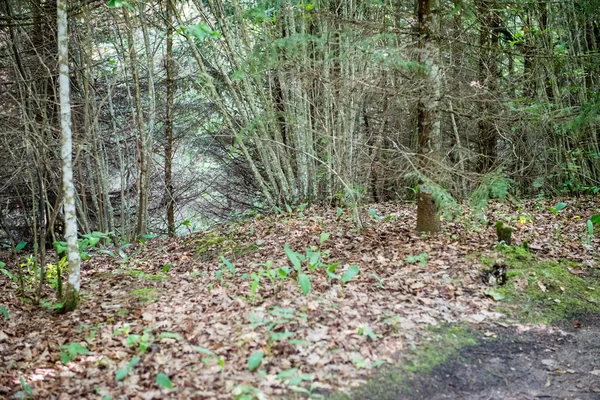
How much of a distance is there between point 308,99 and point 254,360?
5.81 meters

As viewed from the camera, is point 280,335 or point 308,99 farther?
point 308,99

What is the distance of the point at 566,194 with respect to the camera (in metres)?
10.4

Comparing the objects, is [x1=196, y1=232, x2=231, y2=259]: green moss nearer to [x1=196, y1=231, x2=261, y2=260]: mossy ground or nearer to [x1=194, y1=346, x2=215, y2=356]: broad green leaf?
[x1=196, y1=231, x2=261, y2=260]: mossy ground

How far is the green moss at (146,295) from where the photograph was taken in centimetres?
529

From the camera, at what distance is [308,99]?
27.6 ft

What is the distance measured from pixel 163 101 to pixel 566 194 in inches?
401

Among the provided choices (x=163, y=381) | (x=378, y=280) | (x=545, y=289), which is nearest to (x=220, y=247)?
(x=378, y=280)

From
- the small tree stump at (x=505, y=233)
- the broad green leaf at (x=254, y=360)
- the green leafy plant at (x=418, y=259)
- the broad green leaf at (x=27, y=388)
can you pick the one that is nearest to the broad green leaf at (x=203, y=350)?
the broad green leaf at (x=254, y=360)

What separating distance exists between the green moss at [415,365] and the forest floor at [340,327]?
0.04ft

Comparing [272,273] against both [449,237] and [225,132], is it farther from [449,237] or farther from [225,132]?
[225,132]

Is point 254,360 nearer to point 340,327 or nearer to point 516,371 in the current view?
point 340,327

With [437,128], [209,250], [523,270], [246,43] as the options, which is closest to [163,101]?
[246,43]

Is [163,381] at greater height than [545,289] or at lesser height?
greater

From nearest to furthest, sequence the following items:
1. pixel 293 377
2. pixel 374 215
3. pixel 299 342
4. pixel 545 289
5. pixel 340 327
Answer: pixel 293 377
pixel 299 342
pixel 340 327
pixel 545 289
pixel 374 215
